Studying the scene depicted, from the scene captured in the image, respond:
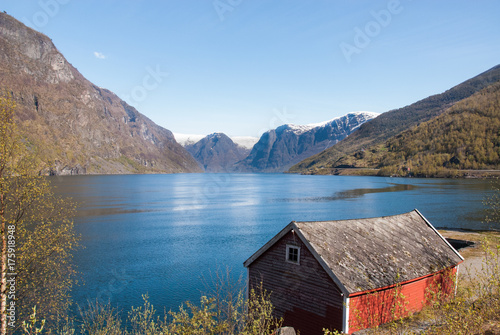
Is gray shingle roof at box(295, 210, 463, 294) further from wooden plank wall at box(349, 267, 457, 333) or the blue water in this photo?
the blue water

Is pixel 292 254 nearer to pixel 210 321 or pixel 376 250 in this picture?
pixel 376 250

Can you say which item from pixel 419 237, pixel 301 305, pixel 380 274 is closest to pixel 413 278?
pixel 380 274

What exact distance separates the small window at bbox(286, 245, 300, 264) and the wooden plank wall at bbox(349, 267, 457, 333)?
172 inches

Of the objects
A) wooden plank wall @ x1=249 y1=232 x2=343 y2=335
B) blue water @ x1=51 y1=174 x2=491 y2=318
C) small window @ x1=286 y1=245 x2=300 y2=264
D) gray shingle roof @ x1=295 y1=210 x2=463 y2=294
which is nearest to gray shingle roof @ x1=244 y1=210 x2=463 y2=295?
gray shingle roof @ x1=295 y1=210 x2=463 y2=294

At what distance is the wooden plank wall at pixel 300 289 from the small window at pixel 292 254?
250 millimetres

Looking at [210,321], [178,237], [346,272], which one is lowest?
[178,237]

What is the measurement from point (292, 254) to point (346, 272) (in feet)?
12.7

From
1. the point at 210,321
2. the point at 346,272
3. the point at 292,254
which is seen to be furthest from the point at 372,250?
the point at 210,321

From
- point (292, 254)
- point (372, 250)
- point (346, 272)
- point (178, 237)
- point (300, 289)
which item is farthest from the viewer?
point (178, 237)

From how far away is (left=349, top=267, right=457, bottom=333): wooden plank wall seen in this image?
20.2m

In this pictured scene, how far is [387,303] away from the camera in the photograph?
A: 71.9 feet

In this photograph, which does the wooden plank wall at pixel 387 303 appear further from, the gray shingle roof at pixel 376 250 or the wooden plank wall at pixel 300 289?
the wooden plank wall at pixel 300 289

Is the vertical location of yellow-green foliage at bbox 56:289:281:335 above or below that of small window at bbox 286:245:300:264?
below

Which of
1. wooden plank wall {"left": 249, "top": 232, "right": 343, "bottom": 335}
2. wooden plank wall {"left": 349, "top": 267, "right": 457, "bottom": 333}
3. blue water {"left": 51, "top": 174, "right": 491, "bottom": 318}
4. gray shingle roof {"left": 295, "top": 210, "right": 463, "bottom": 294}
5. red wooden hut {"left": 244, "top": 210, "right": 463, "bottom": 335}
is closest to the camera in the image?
wooden plank wall {"left": 349, "top": 267, "right": 457, "bottom": 333}
